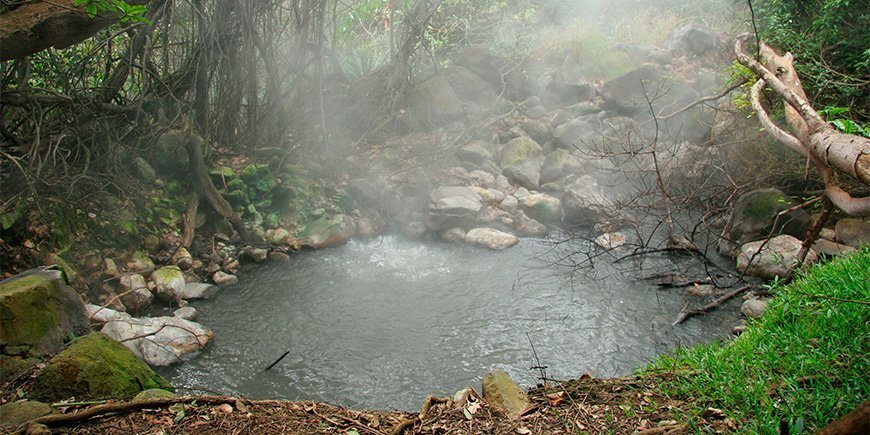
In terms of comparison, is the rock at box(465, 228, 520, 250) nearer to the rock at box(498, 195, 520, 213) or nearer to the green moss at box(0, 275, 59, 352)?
the rock at box(498, 195, 520, 213)

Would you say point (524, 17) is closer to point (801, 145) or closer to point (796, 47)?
point (796, 47)

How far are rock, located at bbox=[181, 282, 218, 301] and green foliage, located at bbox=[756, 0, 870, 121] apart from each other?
6930 mm

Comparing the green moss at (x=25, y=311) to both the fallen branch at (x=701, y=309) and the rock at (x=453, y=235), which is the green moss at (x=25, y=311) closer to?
the rock at (x=453, y=235)

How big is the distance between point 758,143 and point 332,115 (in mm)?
6550

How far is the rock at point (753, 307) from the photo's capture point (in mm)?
4574

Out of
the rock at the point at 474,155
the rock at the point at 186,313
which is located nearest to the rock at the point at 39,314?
the rock at the point at 186,313

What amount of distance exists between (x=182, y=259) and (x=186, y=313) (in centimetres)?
114

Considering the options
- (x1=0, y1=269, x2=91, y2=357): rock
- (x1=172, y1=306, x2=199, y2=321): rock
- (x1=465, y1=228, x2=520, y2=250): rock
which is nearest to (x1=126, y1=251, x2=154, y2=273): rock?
(x1=172, y1=306, x2=199, y2=321): rock

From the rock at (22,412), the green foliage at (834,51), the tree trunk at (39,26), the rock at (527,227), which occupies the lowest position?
the rock at (527,227)

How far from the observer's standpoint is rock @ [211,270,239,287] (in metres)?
5.94

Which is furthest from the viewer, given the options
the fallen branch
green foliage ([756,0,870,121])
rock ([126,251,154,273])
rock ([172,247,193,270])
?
rock ([172,247,193,270])

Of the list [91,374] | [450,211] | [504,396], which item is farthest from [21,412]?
[450,211]

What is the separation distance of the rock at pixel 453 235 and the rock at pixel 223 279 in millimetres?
2868

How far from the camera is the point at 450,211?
7.48 m
